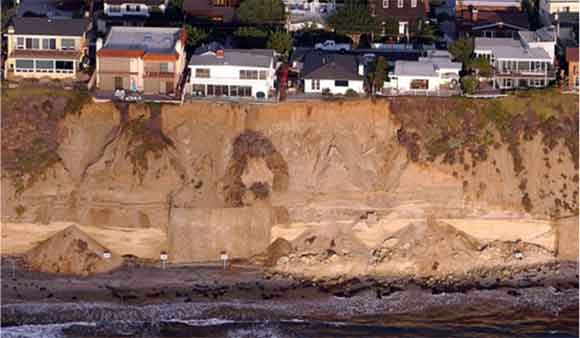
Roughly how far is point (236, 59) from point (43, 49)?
713 cm

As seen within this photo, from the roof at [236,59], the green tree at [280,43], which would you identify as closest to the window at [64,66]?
the roof at [236,59]

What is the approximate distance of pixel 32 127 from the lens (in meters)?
53.2

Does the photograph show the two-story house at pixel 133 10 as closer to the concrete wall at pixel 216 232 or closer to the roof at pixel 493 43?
the concrete wall at pixel 216 232

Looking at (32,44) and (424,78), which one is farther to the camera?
(32,44)

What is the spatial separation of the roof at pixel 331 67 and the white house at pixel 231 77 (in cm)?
143

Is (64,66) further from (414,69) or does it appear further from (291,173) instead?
(414,69)

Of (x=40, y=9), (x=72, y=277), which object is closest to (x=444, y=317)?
(x=72, y=277)

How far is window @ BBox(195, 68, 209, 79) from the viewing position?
180ft

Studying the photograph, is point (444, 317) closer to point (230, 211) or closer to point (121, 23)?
point (230, 211)

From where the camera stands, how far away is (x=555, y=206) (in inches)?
2079

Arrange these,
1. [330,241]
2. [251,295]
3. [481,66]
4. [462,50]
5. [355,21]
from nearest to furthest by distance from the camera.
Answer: [251,295], [330,241], [481,66], [462,50], [355,21]

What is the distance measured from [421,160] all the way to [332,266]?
4.94 m

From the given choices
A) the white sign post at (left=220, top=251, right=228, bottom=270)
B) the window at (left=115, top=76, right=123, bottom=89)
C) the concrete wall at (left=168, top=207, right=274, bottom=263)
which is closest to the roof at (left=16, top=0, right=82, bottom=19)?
the window at (left=115, top=76, right=123, bottom=89)

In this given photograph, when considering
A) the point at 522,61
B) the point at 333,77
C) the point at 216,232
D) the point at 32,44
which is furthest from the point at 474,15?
the point at 32,44
